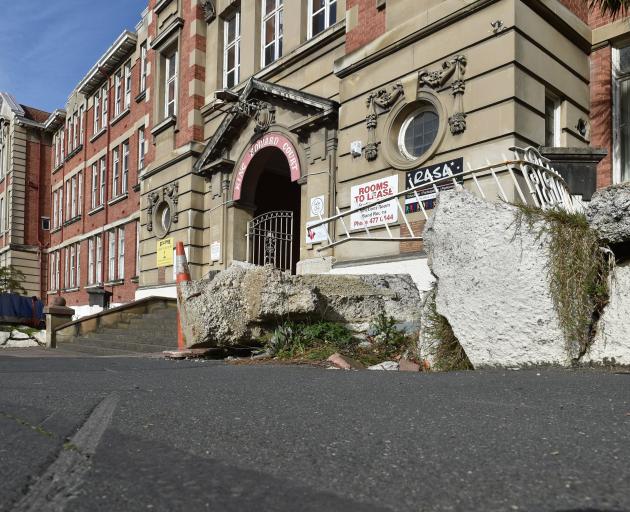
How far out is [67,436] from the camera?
272 centimetres

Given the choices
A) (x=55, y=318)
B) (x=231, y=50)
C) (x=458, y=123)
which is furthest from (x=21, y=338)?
(x=458, y=123)

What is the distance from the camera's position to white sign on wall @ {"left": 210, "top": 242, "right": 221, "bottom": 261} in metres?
17.0

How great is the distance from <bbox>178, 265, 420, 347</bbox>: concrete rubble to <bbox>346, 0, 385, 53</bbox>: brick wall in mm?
6277

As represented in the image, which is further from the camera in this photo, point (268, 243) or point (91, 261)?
point (91, 261)

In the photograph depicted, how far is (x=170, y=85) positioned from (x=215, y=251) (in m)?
7.43

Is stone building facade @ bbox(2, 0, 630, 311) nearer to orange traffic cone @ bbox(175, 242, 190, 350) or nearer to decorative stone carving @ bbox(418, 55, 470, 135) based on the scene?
decorative stone carving @ bbox(418, 55, 470, 135)

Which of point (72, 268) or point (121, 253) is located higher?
point (121, 253)

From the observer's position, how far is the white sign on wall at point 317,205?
13250 millimetres

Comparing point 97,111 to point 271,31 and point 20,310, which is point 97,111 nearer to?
point 20,310

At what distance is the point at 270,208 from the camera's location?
18641mm

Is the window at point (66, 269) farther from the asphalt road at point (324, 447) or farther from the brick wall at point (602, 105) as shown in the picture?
the asphalt road at point (324, 447)

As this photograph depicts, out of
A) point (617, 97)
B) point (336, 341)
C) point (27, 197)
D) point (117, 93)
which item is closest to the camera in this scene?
point (336, 341)

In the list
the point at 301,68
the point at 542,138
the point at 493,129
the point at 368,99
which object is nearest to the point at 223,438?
the point at 493,129

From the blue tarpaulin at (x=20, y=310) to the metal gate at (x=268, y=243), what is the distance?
10.5 metres
